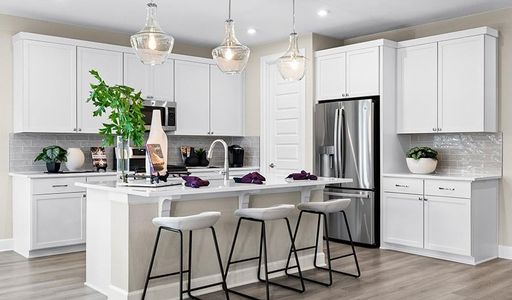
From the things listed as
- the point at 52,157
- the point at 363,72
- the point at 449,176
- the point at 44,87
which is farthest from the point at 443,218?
the point at 44,87

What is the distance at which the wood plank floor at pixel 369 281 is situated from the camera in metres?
4.11

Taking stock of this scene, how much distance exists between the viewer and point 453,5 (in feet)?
17.7

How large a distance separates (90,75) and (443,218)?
431 centimetres

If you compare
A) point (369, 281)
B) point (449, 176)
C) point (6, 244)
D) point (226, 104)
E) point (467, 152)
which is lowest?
point (369, 281)

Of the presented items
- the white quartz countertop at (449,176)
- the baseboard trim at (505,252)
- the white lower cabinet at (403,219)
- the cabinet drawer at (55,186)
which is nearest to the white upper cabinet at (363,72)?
the white quartz countertop at (449,176)

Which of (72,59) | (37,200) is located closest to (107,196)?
(37,200)

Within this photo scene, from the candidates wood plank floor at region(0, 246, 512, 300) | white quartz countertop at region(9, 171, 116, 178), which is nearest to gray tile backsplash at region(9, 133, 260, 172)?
white quartz countertop at region(9, 171, 116, 178)

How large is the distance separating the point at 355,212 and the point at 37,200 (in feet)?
11.8

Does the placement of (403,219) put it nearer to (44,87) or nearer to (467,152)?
(467,152)

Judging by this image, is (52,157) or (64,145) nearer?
(52,157)

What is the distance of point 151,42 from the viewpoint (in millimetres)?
3871

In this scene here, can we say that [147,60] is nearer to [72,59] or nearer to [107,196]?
[107,196]

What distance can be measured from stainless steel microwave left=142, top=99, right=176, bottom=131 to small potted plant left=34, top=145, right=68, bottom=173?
1.24m

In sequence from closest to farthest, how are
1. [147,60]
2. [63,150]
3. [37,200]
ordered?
[147,60] < [37,200] < [63,150]
